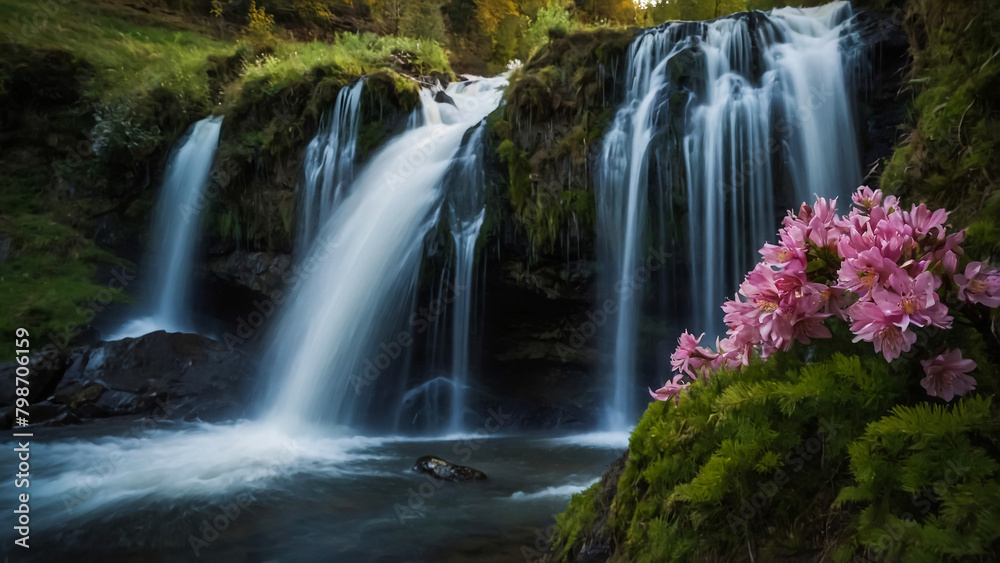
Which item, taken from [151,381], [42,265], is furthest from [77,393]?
[42,265]

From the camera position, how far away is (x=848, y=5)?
817 centimetres

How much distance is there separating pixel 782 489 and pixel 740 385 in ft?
1.13

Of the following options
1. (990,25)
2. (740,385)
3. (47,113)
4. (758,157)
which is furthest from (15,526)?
(47,113)

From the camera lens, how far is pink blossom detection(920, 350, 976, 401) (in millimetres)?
1562

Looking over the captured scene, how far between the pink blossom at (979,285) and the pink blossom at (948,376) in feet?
0.58

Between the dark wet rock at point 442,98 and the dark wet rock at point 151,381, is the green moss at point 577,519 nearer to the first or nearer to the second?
the dark wet rock at point 151,381

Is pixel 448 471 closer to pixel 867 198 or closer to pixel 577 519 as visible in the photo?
pixel 577 519

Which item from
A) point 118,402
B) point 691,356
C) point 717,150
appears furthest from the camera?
point 118,402

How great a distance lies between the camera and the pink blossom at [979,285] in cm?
162

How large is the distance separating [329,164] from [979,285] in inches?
419

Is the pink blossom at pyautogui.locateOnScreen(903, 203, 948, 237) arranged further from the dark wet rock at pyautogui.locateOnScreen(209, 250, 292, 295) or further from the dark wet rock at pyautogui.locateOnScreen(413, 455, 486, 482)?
the dark wet rock at pyautogui.locateOnScreen(209, 250, 292, 295)

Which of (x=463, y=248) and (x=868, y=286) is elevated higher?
(x=463, y=248)

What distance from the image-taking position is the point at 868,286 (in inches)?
65.1

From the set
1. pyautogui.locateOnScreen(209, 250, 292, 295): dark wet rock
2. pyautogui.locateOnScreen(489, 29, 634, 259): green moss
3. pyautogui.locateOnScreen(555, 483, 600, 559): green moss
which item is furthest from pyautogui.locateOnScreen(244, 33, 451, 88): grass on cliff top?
pyautogui.locateOnScreen(555, 483, 600, 559): green moss
